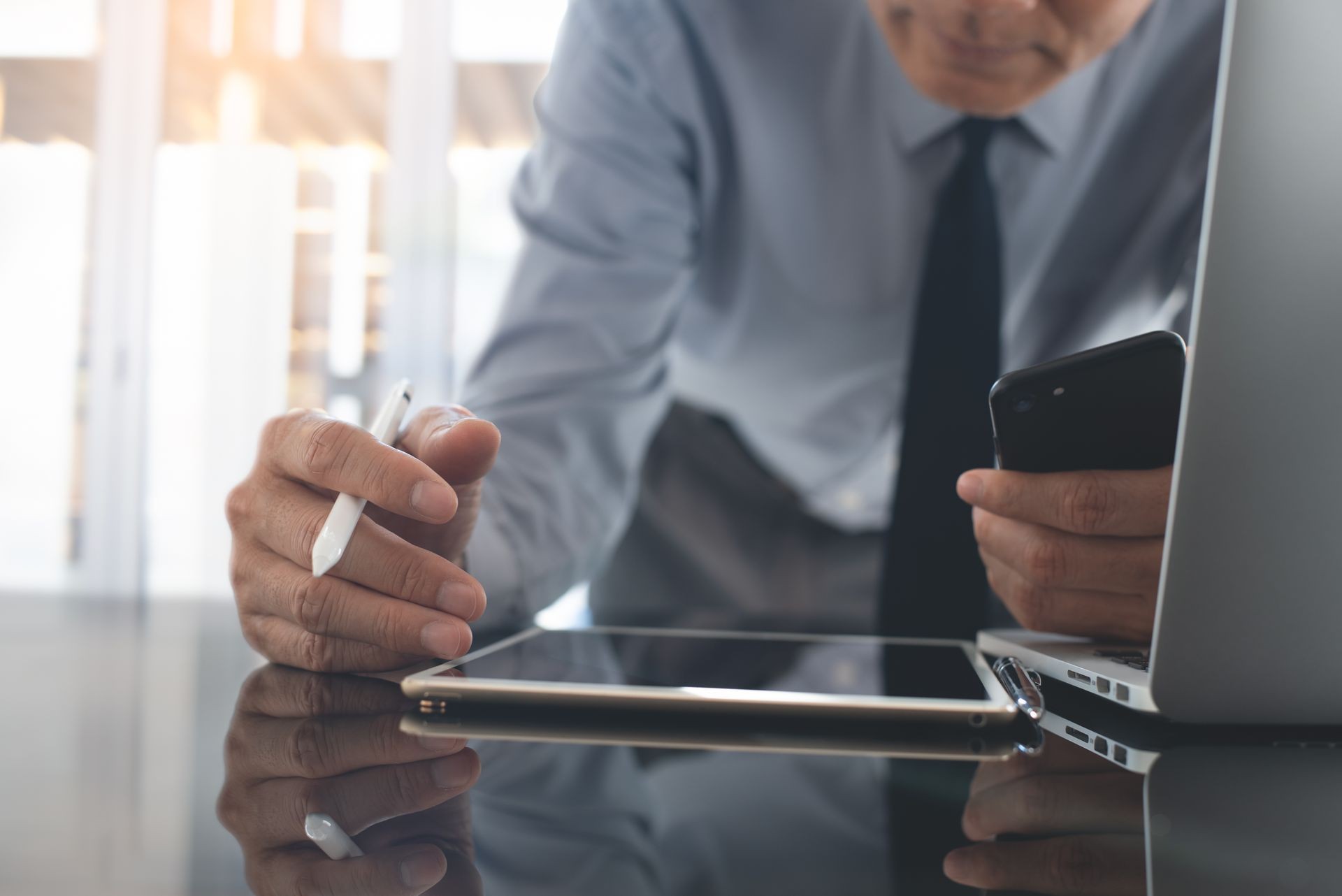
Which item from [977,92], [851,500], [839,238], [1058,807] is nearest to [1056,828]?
[1058,807]

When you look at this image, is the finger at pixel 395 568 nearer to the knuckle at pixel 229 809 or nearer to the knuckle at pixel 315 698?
the knuckle at pixel 315 698

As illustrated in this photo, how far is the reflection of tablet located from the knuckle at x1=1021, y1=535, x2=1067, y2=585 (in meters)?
0.06

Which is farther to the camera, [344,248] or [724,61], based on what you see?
[344,248]

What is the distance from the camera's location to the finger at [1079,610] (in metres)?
0.45

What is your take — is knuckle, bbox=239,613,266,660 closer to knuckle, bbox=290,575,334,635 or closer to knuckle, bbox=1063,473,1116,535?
knuckle, bbox=290,575,334,635

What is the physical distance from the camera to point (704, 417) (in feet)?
4.24

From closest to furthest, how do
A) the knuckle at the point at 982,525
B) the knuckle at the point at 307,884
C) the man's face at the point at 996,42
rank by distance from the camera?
1. the knuckle at the point at 307,884
2. the knuckle at the point at 982,525
3. the man's face at the point at 996,42

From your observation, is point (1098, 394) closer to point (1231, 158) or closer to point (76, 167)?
point (1231, 158)

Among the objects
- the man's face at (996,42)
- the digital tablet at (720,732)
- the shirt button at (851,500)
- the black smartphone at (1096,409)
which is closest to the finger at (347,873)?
the digital tablet at (720,732)

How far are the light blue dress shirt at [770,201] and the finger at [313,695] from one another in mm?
366

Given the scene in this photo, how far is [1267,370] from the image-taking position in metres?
0.26

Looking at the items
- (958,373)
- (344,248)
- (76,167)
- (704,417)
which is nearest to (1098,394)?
(958,373)

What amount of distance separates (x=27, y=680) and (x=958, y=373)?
72cm

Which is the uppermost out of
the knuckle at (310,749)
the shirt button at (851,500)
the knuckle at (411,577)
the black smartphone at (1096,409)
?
the black smartphone at (1096,409)
